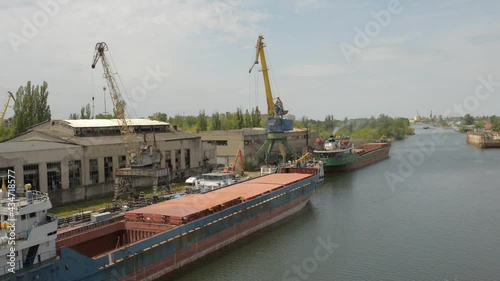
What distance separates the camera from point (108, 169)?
1537 inches

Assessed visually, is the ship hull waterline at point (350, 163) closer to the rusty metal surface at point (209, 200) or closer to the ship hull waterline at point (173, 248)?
the rusty metal surface at point (209, 200)

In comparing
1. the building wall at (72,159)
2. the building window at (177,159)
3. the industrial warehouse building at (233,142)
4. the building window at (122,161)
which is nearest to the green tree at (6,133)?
the building wall at (72,159)

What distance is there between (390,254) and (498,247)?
21.4 feet

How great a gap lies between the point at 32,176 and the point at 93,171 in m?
5.84

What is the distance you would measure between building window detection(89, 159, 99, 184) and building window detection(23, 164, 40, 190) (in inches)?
204

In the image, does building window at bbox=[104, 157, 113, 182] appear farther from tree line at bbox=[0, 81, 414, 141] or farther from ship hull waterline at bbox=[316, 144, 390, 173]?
ship hull waterline at bbox=[316, 144, 390, 173]

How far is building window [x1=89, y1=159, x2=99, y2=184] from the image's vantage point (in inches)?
1468

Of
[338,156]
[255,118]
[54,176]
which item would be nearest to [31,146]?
[54,176]

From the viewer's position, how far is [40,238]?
1680 centimetres

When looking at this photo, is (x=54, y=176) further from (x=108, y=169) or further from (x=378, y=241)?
(x=378, y=241)

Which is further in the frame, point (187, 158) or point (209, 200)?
point (187, 158)

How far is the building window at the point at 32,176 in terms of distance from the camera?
31.9 meters

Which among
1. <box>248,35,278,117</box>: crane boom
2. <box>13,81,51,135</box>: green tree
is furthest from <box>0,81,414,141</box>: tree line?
<box>248,35,278,117</box>: crane boom

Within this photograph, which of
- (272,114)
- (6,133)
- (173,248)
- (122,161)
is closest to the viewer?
(173,248)
